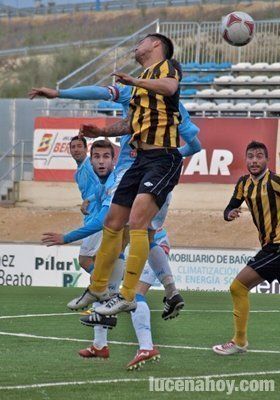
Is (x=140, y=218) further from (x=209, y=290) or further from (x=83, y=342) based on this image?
(x=209, y=290)

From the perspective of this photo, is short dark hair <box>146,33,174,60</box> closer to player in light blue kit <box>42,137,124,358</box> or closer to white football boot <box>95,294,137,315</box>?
player in light blue kit <box>42,137,124,358</box>

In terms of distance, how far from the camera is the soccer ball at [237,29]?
23.4m

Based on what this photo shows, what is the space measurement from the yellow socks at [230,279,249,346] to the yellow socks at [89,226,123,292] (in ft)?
5.65

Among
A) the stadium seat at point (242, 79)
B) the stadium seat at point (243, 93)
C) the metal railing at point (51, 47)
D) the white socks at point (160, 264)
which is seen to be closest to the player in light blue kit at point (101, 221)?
the white socks at point (160, 264)

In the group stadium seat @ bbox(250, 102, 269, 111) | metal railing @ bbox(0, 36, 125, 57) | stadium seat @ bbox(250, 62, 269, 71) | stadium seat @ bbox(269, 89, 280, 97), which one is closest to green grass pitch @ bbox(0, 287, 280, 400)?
stadium seat @ bbox(250, 102, 269, 111)

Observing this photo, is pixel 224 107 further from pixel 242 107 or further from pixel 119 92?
pixel 119 92

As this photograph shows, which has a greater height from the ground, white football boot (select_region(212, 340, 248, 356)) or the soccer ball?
the soccer ball

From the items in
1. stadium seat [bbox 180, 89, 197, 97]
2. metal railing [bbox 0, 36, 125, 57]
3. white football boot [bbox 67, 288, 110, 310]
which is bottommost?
white football boot [bbox 67, 288, 110, 310]

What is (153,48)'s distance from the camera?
946 centimetres

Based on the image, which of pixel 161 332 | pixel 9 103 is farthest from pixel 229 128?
pixel 161 332

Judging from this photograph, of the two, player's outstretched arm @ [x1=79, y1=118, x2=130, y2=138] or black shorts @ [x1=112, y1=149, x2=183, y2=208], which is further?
player's outstretched arm @ [x1=79, y1=118, x2=130, y2=138]

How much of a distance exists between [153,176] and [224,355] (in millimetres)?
2144

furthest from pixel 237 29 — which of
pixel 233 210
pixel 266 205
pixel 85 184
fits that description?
pixel 266 205

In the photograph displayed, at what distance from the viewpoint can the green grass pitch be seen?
8172 millimetres
